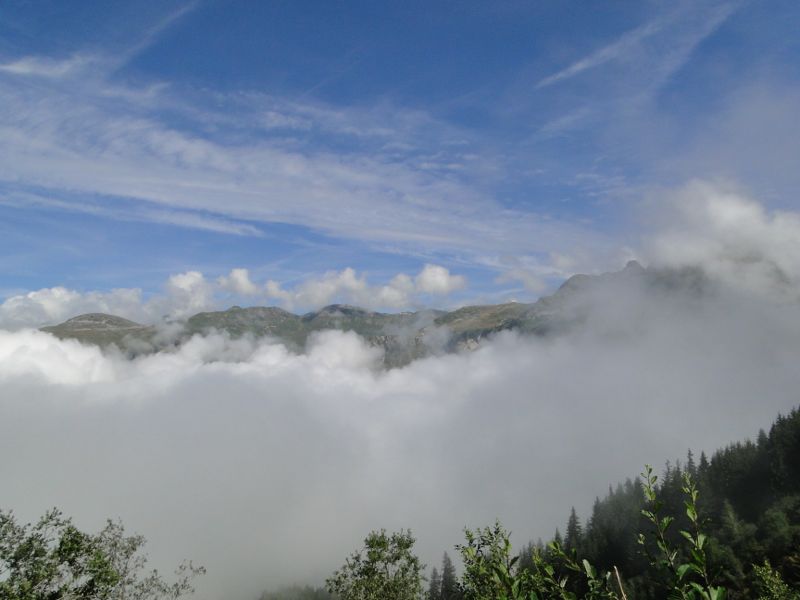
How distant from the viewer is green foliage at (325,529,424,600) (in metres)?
53.3

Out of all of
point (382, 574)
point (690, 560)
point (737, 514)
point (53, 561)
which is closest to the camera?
point (690, 560)

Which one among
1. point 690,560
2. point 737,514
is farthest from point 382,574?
point 737,514


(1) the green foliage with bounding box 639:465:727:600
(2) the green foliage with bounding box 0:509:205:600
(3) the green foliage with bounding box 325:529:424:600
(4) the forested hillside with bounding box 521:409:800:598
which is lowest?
(4) the forested hillside with bounding box 521:409:800:598

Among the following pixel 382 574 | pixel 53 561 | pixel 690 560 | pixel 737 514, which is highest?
pixel 690 560

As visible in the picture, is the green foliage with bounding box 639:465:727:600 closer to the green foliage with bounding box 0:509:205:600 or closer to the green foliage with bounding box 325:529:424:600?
the green foliage with bounding box 0:509:205:600

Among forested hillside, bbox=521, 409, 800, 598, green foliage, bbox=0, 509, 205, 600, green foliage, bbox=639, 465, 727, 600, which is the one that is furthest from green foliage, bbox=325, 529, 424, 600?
forested hillside, bbox=521, 409, 800, 598

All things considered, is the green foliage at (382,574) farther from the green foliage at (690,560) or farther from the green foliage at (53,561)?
the green foliage at (690,560)

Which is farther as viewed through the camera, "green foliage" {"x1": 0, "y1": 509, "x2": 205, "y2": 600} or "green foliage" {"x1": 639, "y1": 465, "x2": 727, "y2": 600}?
"green foliage" {"x1": 0, "y1": 509, "x2": 205, "y2": 600}

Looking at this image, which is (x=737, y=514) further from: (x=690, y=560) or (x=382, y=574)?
(x=690, y=560)

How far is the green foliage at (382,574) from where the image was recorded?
5328cm

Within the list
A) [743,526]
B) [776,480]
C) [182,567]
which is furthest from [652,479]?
[776,480]

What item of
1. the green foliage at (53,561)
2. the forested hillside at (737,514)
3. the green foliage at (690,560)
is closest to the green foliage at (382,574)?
the green foliage at (53,561)

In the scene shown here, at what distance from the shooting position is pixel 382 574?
179 ft

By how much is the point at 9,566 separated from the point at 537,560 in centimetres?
4937
